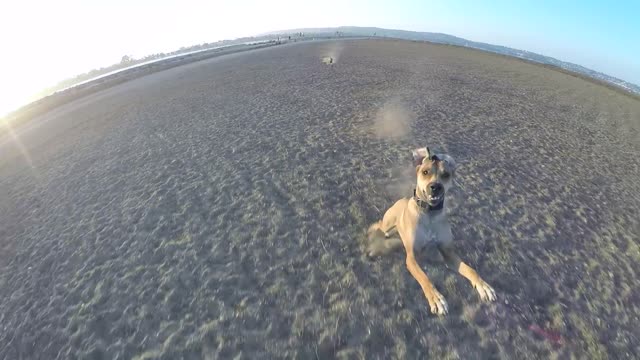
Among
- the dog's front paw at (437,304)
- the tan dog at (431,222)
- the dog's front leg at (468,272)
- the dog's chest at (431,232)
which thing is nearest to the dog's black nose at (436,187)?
the tan dog at (431,222)

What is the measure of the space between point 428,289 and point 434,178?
1.93 meters

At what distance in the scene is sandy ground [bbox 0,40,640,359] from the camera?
5637 millimetres

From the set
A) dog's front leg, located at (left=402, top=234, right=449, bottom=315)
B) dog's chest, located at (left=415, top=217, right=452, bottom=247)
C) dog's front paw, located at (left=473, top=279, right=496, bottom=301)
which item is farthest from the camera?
dog's chest, located at (left=415, top=217, right=452, bottom=247)

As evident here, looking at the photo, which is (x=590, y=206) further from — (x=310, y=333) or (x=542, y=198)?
(x=310, y=333)

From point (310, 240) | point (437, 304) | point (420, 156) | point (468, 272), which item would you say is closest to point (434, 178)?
point (420, 156)

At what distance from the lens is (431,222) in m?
6.06

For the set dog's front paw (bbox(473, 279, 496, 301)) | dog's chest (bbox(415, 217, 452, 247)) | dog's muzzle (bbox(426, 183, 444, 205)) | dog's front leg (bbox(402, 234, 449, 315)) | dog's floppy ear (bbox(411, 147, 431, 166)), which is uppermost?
dog's floppy ear (bbox(411, 147, 431, 166))

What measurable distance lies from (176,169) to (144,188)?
1418 millimetres

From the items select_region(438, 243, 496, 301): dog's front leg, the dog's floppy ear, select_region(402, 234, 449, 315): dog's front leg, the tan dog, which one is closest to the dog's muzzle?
the tan dog

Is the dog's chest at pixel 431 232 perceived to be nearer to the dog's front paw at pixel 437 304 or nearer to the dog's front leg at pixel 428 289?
the dog's front leg at pixel 428 289

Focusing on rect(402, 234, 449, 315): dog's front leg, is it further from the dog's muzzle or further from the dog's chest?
the dog's muzzle

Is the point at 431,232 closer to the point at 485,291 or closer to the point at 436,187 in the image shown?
the point at 436,187

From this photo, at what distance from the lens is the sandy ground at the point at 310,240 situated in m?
5.64

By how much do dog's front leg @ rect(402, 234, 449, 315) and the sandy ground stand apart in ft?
0.56
